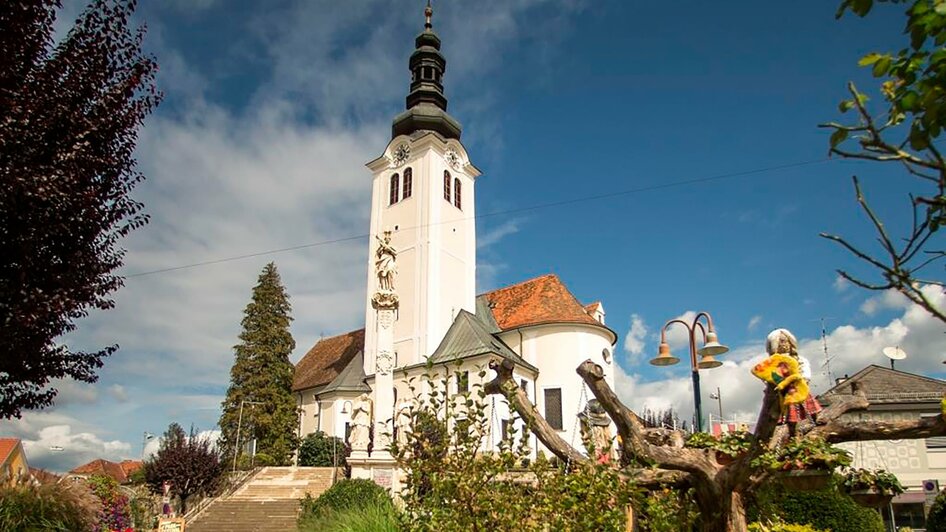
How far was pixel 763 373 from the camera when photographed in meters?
5.38

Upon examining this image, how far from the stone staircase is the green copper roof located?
8.51 metres

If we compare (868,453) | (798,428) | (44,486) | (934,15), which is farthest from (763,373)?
(868,453)

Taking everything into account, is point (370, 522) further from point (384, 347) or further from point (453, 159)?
point (453, 159)

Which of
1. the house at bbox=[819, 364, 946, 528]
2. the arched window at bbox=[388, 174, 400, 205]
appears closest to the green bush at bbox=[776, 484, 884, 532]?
the house at bbox=[819, 364, 946, 528]

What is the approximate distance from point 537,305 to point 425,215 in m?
8.34

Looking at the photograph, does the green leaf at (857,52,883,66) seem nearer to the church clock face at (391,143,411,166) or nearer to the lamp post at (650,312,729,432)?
the lamp post at (650,312,729,432)

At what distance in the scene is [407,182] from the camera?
39719 mm

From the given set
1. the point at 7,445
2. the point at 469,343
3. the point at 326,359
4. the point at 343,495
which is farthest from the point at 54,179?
the point at 7,445

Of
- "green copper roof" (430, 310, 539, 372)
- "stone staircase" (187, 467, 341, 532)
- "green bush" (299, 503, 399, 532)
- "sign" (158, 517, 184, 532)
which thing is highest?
A: "green copper roof" (430, 310, 539, 372)

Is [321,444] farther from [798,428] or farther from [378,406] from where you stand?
[798,428]

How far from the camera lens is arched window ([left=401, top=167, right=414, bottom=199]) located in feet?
129

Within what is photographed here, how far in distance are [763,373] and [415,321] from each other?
30.7 m

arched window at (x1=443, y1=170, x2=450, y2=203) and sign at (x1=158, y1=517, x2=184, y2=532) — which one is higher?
arched window at (x1=443, y1=170, x2=450, y2=203)

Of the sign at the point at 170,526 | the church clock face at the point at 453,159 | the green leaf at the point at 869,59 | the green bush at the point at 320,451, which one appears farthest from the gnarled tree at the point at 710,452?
the church clock face at the point at 453,159
